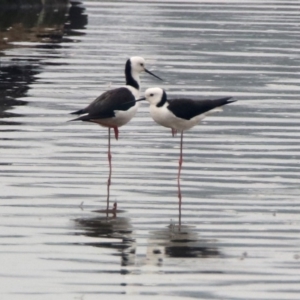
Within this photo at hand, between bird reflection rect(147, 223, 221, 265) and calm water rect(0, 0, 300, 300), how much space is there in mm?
17

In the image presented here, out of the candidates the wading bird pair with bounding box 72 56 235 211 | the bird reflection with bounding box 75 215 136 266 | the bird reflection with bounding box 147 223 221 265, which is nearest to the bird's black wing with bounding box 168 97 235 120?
the wading bird pair with bounding box 72 56 235 211

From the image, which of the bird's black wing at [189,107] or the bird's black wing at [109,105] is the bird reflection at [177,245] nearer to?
the bird's black wing at [189,107]

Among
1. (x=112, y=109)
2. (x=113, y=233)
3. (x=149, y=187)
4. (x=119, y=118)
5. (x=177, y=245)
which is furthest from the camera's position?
(x=119, y=118)

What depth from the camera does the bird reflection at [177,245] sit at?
9.98 meters

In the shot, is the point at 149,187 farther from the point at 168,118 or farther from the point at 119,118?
the point at 119,118

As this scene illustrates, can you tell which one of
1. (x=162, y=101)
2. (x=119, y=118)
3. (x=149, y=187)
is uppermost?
(x=162, y=101)

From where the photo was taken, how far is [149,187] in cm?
1260

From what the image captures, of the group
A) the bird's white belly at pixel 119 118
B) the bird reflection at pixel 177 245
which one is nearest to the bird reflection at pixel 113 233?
the bird reflection at pixel 177 245

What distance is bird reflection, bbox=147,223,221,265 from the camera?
9977 millimetres

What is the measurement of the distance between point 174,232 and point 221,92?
390 inches

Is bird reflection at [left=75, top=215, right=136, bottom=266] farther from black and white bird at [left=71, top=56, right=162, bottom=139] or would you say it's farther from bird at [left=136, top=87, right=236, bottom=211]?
black and white bird at [left=71, top=56, right=162, bottom=139]

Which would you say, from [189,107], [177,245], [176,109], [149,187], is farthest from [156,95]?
[177,245]

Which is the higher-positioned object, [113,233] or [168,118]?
[168,118]

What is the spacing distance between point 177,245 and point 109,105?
367cm
